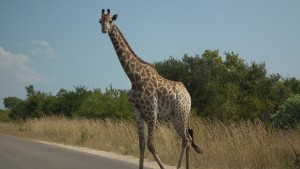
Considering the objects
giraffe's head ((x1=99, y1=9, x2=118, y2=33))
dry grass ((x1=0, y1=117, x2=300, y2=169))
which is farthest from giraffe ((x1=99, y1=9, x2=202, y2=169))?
dry grass ((x1=0, y1=117, x2=300, y2=169))

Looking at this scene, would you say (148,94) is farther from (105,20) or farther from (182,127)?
(105,20)

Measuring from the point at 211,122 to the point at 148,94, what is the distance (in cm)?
1050

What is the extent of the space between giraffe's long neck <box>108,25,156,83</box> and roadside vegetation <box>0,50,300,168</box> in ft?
11.6

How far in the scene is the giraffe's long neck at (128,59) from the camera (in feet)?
30.4

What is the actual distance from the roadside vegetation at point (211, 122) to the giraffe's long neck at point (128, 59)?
352cm

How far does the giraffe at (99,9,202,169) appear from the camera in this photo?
8.86 m

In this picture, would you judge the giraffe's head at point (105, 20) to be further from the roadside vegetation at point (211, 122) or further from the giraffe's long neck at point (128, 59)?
the roadside vegetation at point (211, 122)

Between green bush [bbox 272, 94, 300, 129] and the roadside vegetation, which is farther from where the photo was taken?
green bush [bbox 272, 94, 300, 129]

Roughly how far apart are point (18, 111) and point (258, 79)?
3450 centimetres

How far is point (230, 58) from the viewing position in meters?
56.4

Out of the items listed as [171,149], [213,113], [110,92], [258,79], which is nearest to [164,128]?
[171,149]

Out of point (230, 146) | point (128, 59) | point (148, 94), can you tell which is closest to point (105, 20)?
point (128, 59)

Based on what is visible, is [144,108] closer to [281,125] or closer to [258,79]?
[281,125]

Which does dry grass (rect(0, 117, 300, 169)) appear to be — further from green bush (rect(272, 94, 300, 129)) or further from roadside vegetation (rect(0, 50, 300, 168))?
green bush (rect(272, 94, 300, 129))
